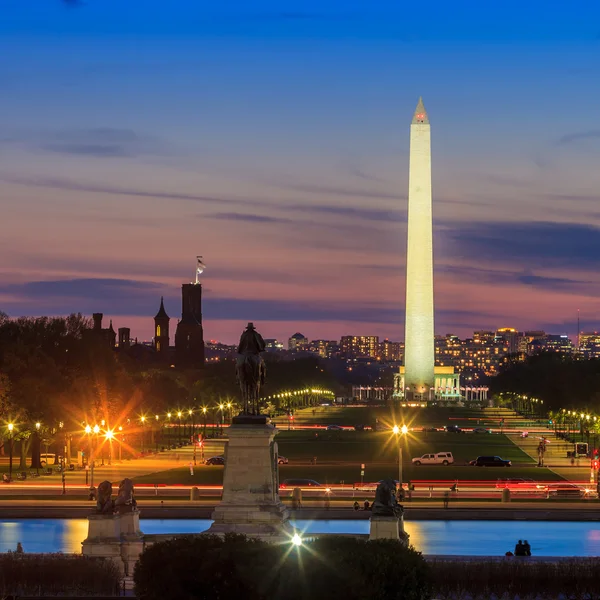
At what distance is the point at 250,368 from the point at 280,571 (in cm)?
1172

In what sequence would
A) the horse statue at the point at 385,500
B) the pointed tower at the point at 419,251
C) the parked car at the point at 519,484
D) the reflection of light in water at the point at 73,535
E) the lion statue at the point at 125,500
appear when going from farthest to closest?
1. the pointed tower at the point at 419,251
2. the parked car at the point at 519,484
3. the reflection of light in water at the point at 73,535
4. the lion statue at the point at 125,500
5. the horse statue at the point at 385,500

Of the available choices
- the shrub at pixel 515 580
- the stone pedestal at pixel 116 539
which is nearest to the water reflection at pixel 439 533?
the stone pedestal at pixel 116 539

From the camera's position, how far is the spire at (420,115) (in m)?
166

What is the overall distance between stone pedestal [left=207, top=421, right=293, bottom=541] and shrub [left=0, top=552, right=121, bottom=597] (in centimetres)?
320

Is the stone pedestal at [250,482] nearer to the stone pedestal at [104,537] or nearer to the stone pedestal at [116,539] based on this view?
the stone pedestal at [116,539]

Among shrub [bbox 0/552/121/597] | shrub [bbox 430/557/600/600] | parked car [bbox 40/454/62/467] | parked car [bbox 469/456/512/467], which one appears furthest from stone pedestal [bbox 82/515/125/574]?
parked car [bbox 40/454/62/467]

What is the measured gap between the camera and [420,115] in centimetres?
16638

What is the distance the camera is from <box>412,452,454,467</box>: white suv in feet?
269

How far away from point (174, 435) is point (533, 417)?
223 feet

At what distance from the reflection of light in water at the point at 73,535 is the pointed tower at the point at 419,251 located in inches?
4584

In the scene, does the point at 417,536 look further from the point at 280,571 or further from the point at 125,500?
the point at 280,571

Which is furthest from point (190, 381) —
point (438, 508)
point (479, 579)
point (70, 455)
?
point (479, 579)

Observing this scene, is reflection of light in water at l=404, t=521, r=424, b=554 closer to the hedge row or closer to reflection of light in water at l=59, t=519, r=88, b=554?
reflection of light in water at l=59, t=519, r=88, b=554

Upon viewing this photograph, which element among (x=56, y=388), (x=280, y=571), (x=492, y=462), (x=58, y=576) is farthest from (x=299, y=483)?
(x=280, y=571)
